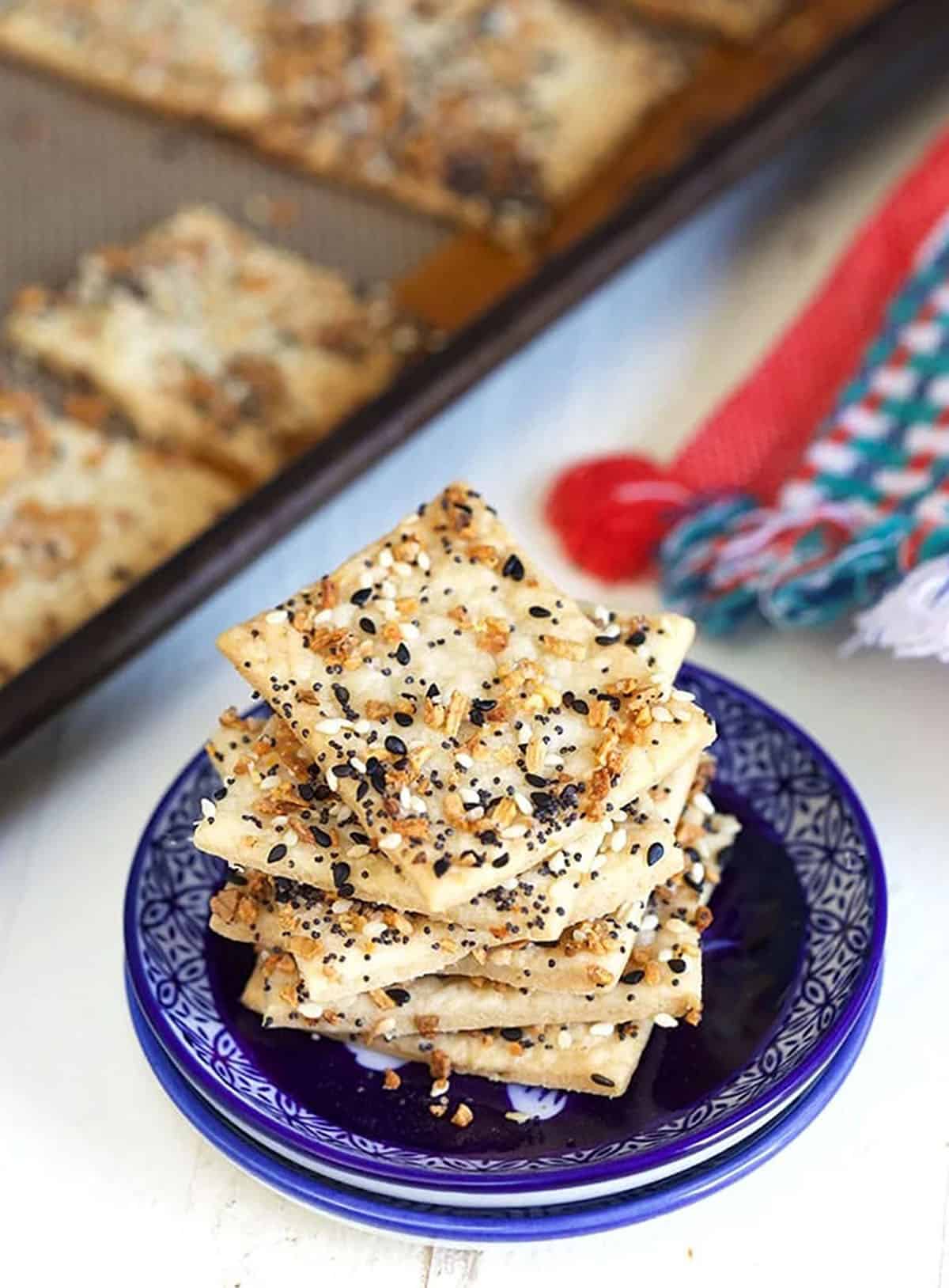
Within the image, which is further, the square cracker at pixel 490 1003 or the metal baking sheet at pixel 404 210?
the metal baking sheet at pixel 404 210

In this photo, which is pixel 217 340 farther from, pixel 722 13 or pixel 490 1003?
pixel 490 1003

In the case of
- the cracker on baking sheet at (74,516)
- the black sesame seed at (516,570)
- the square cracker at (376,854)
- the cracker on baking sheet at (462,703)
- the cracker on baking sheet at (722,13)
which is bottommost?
the square cracker at (376,854)

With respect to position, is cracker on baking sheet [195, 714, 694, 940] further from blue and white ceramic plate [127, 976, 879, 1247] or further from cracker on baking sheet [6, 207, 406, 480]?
cracker on baking sheet [6, 207, 406, 480]

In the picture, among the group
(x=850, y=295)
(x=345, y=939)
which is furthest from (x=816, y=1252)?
(x=850, y=295)

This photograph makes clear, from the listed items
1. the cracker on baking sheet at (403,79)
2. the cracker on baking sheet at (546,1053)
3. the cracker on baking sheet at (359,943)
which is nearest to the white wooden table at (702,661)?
the cracker on baking sheet at (546,1053)

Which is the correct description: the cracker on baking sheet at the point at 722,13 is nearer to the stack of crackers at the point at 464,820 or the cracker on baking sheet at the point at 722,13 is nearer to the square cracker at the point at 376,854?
the stack of crackers at the point at 464,820

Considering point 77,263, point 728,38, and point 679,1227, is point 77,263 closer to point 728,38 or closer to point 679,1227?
point 728,38

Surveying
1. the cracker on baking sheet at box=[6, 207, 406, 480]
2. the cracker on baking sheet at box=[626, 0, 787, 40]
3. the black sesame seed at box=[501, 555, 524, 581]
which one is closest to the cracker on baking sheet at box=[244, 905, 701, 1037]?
the black sesame seed at box=[501, 555, 524, 581]
